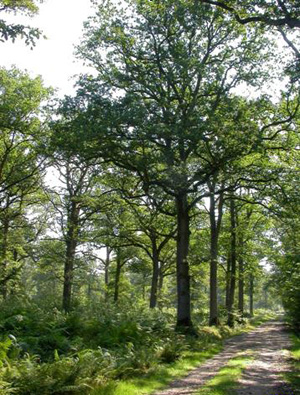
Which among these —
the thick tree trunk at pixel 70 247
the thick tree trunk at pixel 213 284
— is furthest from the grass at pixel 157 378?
the thick tree trunk at pixel 70 247

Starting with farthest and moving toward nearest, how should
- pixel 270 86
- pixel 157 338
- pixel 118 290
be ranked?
pixel 118 290 → pixel 270 86 → pixel 157 338

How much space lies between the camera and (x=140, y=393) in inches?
351

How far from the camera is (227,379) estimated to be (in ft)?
34.0

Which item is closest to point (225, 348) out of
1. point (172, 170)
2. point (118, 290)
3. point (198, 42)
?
point (172, 170)

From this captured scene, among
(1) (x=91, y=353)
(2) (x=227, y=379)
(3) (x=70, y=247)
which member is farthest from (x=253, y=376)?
(3) (x=70, y=247)

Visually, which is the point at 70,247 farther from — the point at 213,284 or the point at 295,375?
the point at 295,375

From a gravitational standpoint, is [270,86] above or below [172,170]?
above

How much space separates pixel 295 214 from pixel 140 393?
516 inches

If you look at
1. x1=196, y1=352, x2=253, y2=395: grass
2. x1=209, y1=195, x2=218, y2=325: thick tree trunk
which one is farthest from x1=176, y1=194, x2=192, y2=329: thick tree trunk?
x1=196, y1=352, x2=253, y2=395: grass

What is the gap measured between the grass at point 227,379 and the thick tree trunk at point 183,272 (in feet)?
17.8

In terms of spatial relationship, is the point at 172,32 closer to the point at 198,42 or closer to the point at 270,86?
the point at 198,42

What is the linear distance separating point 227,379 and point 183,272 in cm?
1015

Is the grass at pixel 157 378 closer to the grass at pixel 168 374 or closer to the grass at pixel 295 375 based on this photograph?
the grass at pixel 168 374

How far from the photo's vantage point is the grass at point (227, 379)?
897 centimetres
